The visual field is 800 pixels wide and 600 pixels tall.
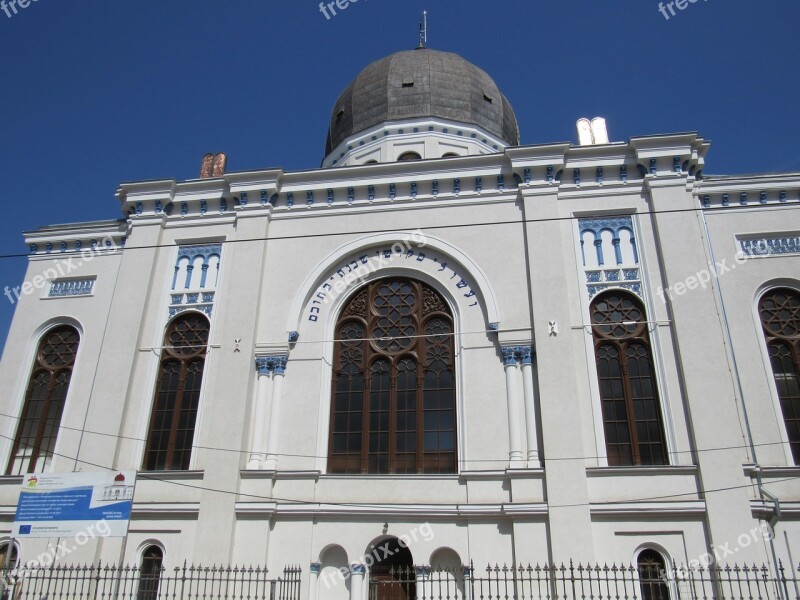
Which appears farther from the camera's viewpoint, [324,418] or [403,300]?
[403,300]

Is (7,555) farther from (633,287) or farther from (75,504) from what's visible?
(633,287)

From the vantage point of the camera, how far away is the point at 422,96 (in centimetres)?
2416

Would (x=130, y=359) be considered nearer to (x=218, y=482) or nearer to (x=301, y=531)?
(x=218, y=482)

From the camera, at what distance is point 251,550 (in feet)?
48.4

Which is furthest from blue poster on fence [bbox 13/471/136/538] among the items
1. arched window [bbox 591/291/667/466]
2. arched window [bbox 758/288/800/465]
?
arched window [bbox 758/288/800/465]

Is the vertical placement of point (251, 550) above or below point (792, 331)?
below

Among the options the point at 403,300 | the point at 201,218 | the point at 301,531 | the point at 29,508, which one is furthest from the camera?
the point at 201,218

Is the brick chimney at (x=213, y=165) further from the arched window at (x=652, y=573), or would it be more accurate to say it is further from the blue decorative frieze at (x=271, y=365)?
the arched window at (x=652, y=573)

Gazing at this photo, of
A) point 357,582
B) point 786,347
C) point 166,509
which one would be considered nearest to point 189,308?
point 166,509

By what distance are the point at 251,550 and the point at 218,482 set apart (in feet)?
5.68

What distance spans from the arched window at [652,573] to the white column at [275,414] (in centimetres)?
828

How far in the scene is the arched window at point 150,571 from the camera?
15023 millimetres

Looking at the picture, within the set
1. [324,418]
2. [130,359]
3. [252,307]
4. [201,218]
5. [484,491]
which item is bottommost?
[484,491]

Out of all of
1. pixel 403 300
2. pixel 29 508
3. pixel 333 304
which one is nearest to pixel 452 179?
pixel 403 300
